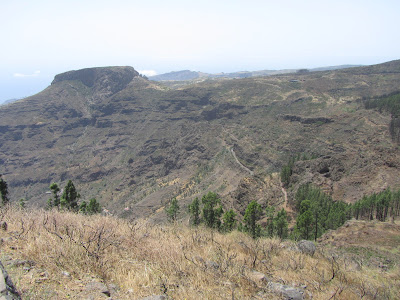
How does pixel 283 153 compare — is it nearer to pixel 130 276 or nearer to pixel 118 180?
pixel 118 180

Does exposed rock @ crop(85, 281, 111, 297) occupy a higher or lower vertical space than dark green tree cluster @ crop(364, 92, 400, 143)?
higher

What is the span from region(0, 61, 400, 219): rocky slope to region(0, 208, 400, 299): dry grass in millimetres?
32112

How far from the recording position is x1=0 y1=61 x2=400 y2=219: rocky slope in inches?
1766

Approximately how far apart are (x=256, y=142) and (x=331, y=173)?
32.0 m

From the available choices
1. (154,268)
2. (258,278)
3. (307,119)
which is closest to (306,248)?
(258,278)

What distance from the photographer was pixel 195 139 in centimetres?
9269

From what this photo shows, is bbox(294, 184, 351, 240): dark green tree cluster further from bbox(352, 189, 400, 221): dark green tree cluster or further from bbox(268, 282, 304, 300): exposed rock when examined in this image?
bbox(268, 282, 304, 300): exposed rock

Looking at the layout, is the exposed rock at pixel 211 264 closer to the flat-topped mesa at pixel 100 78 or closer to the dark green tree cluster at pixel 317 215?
the dark green tree cluster at pixel 317 215

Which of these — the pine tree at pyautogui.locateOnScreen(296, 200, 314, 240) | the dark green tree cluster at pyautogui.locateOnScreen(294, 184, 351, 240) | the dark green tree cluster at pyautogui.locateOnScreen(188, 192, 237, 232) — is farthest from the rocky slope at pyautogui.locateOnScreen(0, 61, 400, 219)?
the pine tree at pyautogui.locateOnScreen(296, 200, 314, 240)

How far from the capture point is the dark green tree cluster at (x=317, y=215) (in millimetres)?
26041

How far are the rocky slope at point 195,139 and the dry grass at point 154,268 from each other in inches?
1264

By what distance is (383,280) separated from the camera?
6129mm

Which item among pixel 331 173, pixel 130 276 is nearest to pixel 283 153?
pixel 331 173

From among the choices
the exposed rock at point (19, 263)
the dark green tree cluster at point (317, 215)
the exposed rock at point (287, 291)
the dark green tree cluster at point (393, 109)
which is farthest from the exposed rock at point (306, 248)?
the dark green tree cluster at point (393, 109)
